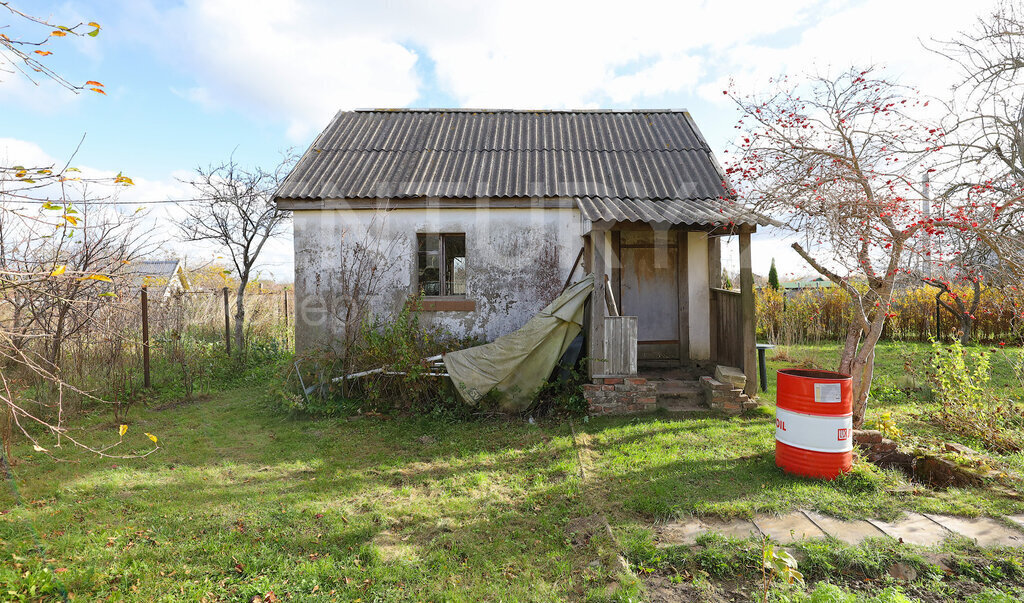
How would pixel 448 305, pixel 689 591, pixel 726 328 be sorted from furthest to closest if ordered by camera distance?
1. pixel 448 305
2. pixel 726 328
3. pixel 689 591

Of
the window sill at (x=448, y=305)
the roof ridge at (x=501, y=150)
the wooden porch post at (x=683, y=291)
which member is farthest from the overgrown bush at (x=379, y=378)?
the wooden porch post at (x=683, y=291)

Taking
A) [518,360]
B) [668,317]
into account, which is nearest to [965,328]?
[668,317]

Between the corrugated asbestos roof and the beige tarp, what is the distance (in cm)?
158

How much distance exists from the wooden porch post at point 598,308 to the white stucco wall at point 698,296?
2.31m

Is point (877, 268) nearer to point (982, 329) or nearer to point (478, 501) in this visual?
point (478, 501)

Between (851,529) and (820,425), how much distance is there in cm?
104

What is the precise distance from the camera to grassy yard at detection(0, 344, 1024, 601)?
3.27 meters

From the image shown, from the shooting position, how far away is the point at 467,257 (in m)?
8.48

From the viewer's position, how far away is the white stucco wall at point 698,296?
854cm

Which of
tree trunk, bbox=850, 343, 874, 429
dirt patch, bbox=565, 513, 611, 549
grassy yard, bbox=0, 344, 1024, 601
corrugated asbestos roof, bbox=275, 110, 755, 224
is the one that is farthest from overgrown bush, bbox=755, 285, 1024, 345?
dirt patch, bbox=565, 513, 611, 549

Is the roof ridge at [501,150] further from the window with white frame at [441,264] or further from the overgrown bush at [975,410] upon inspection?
the overgrown bush at [975,410]

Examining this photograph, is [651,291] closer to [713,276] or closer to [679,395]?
[713,276]

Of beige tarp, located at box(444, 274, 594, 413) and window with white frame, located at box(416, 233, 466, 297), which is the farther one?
window with white frame, located at box(416, 233, 466, 297)

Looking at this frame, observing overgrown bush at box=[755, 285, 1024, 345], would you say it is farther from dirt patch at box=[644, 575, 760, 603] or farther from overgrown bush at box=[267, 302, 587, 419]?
dirt patch at box=[644, 575, 760, 603]
